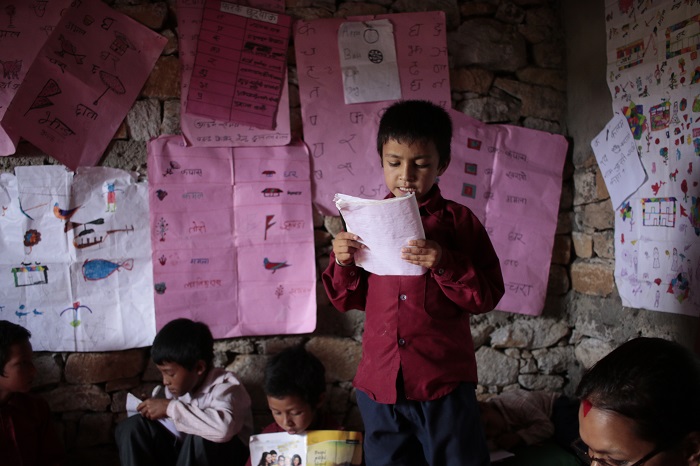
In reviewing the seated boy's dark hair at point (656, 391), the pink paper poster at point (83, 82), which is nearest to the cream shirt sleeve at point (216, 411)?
the pink paper poster at point (83, 82)

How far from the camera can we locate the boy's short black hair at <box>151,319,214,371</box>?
7.25 feet

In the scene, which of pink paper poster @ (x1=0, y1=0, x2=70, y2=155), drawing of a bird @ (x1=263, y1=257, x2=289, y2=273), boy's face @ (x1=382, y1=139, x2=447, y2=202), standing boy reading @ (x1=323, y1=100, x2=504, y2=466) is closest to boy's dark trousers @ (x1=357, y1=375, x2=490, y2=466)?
standing boy reading @ (x1=323, y1=100, x2=504, y2=466)

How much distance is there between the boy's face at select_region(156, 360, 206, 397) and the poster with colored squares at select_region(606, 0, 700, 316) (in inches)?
71.2

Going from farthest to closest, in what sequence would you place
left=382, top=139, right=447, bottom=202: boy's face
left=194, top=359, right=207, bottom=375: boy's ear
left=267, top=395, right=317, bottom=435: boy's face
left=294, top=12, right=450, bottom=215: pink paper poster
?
left=294, top=12, right=450, bottom=215: pink paper poster, left=194, top=359, right=207, bottom=375: boy's ear, left=267, top=395, right=317, bottom=435: boy's face, left=382, top=139, right=447, bottom=202: boy's face

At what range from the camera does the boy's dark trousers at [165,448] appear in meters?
2.10

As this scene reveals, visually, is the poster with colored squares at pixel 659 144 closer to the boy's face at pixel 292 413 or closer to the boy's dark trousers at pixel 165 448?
the boy's face at pixel 292 413

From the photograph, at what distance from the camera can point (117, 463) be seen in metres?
2.47

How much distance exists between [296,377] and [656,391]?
5.10 ft

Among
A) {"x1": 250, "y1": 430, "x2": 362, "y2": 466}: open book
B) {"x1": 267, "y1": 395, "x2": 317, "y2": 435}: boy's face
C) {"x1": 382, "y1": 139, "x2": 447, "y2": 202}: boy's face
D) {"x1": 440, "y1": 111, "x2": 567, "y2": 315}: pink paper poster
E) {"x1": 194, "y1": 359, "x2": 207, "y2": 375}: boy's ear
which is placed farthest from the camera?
{"x1": 440, "y1": 111, "x2": 567, "y2": 315}: pink paper poster

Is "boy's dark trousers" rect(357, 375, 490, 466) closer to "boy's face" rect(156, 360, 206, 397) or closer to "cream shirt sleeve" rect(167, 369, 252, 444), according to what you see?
"cream shirt sleeve" rect(167, 369, 252, 444)

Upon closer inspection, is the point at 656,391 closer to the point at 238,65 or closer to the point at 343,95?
the point at 343,95

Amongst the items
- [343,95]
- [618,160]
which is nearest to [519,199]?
[618,160]

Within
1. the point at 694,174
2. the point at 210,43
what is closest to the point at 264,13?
the point at 210,43

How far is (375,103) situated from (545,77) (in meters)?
0.87
